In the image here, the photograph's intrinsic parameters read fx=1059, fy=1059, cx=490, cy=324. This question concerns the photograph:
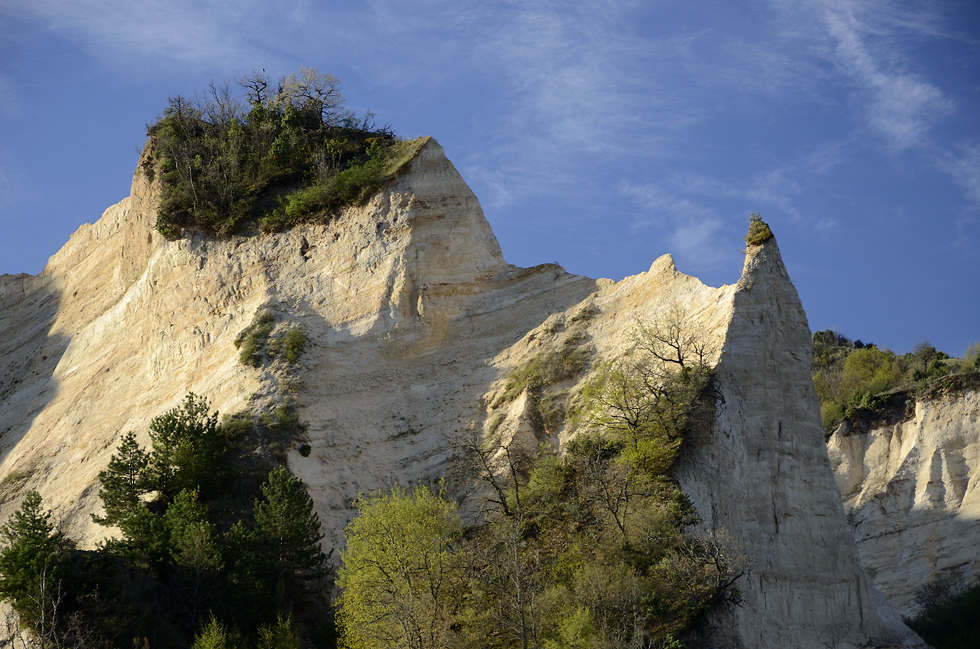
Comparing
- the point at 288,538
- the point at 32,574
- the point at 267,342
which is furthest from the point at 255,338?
the point at 32,574

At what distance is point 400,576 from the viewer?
2872 centimetres

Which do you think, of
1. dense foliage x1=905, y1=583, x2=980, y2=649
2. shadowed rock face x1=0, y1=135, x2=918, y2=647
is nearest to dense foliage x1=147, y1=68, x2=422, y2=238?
shadowed rock face x1=0, y1=135, x2=918, y2=647

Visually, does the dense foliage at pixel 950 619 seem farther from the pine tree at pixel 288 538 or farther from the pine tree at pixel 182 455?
the pine tree at pixel 182 455

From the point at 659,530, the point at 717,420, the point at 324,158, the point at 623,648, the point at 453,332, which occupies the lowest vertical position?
the point at 623,648

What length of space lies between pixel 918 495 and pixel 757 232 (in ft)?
57.5

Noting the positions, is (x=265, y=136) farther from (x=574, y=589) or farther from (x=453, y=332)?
(x=574, y=589)

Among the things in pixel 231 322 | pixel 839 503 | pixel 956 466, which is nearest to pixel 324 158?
pixel 231 322

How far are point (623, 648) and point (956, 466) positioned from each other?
1029 inches

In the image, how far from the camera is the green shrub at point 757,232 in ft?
116

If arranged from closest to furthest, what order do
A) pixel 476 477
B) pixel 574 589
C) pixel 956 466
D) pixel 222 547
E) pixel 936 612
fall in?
pixel 574 589
pixel 222 547
pixel 476 477
pixel 936 612
pixel 956 466

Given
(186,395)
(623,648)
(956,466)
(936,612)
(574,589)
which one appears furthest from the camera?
(956,466)

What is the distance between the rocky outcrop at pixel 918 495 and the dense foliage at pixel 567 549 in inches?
699

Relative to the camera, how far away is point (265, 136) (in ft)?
157

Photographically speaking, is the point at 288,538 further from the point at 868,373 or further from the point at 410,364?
the point at 868,373
